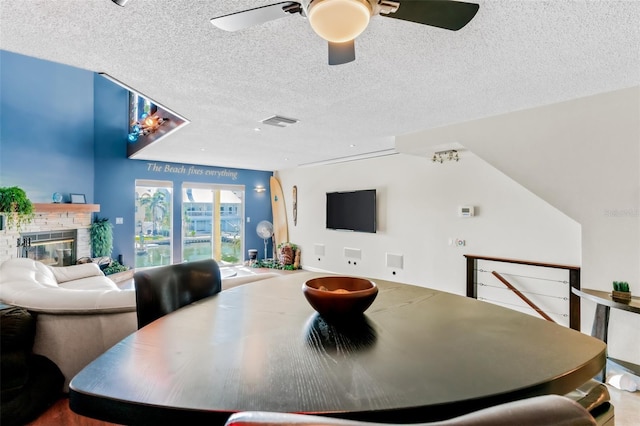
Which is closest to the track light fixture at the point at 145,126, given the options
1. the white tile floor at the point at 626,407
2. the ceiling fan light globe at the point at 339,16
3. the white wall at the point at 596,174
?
the ceiling fan light globe at the point at 339,16

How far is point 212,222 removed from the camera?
7.43m

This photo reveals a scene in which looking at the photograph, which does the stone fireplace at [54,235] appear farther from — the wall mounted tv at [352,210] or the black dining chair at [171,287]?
the wall mounted tv at [352,210]

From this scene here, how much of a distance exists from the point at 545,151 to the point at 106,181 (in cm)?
719

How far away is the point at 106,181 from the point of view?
19.9ft

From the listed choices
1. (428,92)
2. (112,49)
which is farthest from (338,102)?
(112,49)

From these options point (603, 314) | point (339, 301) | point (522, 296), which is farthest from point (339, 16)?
point (522, 296)

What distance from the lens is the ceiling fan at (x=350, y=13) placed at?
1185mm

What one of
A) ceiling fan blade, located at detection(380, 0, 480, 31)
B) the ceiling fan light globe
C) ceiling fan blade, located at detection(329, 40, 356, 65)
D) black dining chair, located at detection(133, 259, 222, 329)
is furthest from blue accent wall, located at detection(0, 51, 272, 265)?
ceiling fan blade, located at detection(380, 0, 480, 31)

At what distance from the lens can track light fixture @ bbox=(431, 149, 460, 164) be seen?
4236 mm

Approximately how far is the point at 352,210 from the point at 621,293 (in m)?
4.14

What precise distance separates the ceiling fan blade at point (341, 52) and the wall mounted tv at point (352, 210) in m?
4.12

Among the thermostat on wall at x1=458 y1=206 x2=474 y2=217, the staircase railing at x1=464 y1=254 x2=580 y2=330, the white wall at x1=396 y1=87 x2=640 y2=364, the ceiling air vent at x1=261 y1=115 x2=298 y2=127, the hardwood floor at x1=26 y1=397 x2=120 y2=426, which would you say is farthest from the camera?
the thermostat on wall at x1=458 y1=206 x2=474 y2=217

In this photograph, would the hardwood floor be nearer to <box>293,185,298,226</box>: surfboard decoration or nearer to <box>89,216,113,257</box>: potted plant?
<box>89,216,113,257</box>: potted plant

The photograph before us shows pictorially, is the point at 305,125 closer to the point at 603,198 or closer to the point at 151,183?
the point at 603,198
